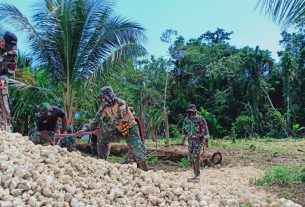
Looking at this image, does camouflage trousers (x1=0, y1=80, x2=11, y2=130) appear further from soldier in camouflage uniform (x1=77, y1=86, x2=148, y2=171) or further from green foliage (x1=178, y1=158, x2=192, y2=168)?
green foliage (x1=178, y1=158, x2=192, y2=168)

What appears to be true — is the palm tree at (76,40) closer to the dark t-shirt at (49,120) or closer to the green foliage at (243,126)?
the dark t-shirt at (49,120)

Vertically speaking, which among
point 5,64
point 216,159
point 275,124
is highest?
point 275,124

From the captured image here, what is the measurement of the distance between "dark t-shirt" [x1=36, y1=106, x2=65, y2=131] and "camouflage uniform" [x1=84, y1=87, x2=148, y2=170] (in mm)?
849

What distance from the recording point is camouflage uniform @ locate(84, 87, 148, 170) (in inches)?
278

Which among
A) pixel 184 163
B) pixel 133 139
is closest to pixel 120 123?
pixel 133 139

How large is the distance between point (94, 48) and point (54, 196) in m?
8.00

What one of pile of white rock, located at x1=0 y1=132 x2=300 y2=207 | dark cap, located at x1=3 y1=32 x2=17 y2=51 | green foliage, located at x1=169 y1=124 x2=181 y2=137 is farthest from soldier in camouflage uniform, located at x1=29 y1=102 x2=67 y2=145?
green foliage, located at x1=169 y1=124 x2=181 y2=137

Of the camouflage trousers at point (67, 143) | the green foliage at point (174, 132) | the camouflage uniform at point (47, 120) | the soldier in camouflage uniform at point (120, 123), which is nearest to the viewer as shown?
the soldier in camouflage uniform at point (120, 123)

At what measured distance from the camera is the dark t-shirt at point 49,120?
25.7ft

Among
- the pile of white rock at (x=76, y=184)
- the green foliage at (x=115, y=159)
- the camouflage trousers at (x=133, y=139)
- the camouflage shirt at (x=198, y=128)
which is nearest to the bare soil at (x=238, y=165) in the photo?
the green foliage at (x=115, y=159)

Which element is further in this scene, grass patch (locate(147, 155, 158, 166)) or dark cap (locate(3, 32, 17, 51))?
grass patch (locate(147, 155, 158, 166))

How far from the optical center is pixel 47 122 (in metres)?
7.87

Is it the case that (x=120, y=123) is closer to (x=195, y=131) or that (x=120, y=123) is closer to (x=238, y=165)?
(x=195, y=131)

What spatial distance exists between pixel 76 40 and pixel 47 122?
4.32 meters
